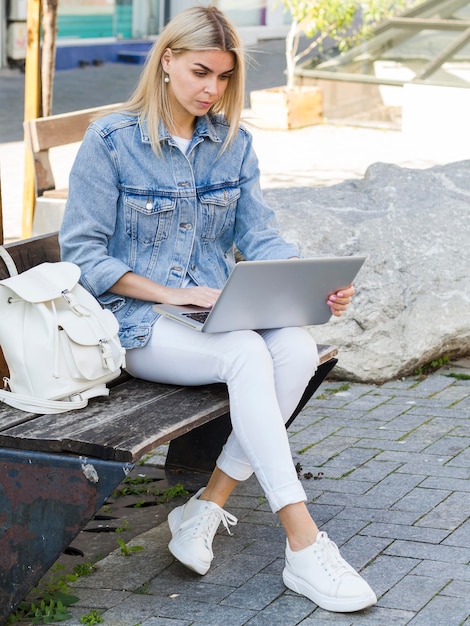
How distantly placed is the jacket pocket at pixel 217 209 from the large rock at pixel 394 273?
1616 millimetres

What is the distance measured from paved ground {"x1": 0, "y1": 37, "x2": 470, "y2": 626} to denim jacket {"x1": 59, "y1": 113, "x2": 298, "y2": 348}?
2.28ft

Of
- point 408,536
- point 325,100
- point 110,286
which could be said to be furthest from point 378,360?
point 325,100

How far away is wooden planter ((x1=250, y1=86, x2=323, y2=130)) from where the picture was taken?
1296cm

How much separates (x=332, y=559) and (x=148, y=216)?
1.13 meters

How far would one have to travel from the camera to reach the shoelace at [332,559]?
9.53ft

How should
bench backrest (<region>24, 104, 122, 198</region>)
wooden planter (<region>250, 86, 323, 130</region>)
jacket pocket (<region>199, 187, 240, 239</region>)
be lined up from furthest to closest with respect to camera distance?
wooden planter (<region>250, 86, 323, 130</region>)
bench backrest (<region>24, 104, 122, 198</region>)
jacket pocket (<region>199, 187, 240, 239</region>)

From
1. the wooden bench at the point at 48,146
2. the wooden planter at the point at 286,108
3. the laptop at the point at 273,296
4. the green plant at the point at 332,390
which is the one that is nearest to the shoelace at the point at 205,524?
the laptop at the point at 273,296

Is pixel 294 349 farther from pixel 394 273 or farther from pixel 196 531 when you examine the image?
pixel 394 273

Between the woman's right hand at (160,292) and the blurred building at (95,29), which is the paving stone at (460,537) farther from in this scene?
the blurred building at (95,29)

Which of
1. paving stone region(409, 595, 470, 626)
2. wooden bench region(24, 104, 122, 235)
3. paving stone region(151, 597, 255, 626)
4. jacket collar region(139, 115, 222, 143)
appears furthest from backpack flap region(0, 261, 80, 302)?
wooden bench region(24, 104, 122, 235)

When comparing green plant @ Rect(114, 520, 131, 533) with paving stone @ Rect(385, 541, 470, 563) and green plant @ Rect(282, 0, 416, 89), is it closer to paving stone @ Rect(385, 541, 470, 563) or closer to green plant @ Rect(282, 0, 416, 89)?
paving stone @ Rect(385, 541, 470, 563)

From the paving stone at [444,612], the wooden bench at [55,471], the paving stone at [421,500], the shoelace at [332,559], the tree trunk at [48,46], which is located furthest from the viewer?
the tree trunk at [48,46]

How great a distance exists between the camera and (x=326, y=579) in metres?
2.90

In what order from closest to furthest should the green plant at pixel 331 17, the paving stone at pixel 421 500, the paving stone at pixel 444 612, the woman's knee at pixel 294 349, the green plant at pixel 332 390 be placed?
the paving stone at pixel 444 612
the woman's knee at pixel 294 349
the paving stone at pixel 421 500
the green plant at pixel 332 390
the green plant at pixel 331 17
